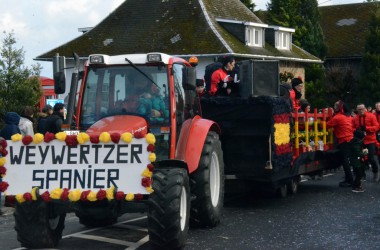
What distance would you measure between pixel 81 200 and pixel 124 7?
45.5 metres

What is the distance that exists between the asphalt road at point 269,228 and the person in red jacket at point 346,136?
126 centimetres

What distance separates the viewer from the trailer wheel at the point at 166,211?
9.79 metres

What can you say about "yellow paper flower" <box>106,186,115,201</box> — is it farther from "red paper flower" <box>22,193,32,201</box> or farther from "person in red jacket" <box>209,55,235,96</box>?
"person in red jacket" <box>209,55,235,96</box>

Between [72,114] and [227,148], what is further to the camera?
[227,148]

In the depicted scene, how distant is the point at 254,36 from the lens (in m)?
52.2

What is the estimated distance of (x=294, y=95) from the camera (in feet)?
54.6

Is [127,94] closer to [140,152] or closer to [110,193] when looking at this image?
[140,152]

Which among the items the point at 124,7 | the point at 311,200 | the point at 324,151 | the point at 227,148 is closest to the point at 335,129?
the point at 324,151

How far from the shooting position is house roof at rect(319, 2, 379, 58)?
6562 centimetres

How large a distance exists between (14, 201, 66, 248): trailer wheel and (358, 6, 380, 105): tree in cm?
4631

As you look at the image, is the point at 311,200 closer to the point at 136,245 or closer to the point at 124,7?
the point at 136,245

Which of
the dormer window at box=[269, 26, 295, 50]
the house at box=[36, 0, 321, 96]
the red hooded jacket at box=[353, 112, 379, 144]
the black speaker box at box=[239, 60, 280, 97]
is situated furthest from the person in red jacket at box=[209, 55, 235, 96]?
the dormer window at box=[269, 26, 295, 50]

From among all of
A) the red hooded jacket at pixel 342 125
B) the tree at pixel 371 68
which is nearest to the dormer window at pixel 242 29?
the tree at pixel 371 68

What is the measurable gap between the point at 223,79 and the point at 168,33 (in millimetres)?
35155
